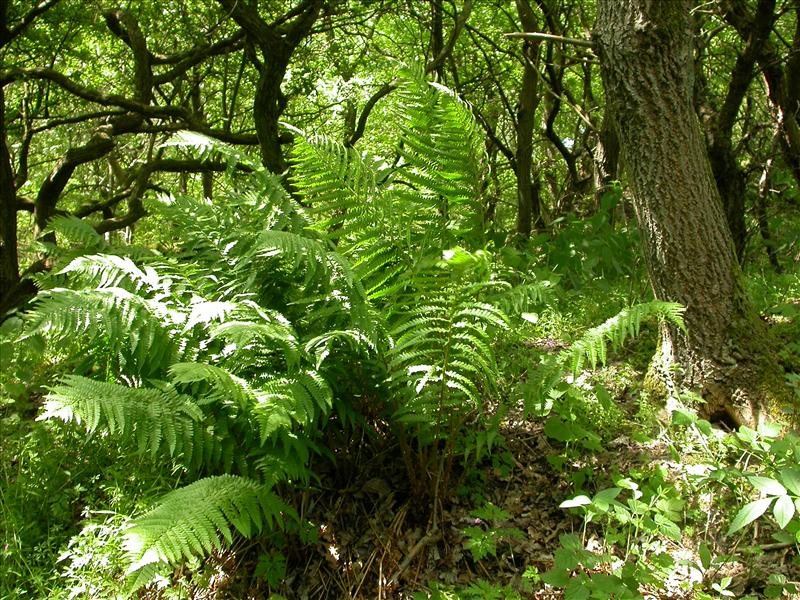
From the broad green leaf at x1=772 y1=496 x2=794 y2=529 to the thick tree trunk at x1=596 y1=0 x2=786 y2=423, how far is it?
1.05 metres

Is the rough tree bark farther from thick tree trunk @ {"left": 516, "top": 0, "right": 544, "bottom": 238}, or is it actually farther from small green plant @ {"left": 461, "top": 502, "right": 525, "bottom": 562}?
small green plant @ {"left": 461, "top": 502, "right": 525, "bottom": 562}

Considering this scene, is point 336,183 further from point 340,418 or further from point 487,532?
point 487,532

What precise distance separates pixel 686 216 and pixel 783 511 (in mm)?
1382

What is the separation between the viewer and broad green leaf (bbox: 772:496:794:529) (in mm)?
1605

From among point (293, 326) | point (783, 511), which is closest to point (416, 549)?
point (293, 326)

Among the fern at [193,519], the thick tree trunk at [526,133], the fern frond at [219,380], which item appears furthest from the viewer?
the thick tree trunk at [526,133]

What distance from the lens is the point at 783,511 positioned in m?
1.63

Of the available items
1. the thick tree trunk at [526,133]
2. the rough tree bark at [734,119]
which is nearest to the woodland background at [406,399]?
the rough tree bark at [734,119]

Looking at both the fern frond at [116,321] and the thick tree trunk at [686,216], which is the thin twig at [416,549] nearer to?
the fern frond at [116,321]

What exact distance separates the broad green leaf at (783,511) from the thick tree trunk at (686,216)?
3.45ft

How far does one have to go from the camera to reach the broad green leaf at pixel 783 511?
1.61m

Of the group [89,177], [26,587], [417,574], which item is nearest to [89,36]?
[89,177]

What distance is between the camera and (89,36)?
7.15 metres

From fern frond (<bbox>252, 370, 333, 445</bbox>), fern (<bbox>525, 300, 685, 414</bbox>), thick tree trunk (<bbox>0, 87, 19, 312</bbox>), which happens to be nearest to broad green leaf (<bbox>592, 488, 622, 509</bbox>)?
fern (<bbox>525, 300, 685, 414</bbox>)
